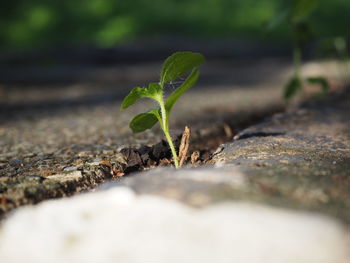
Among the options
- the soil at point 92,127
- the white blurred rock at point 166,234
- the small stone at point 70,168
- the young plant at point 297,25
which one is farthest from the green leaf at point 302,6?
the white blurred rock at point 166,234

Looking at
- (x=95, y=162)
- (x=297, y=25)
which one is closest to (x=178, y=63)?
(x=95, y=162)

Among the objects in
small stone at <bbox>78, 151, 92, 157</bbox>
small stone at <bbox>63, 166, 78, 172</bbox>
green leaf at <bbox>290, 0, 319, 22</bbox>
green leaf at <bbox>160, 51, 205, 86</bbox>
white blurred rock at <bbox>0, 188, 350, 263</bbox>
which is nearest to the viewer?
white blurred rock at <bbox>0, 188, 350, 263</bbox>

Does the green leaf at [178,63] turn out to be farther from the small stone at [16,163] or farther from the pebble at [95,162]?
the small stone at [16,163]

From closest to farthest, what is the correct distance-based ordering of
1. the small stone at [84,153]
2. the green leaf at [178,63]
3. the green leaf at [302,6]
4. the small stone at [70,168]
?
1. the green leaf at [178,63]
2. the small stone at [70,168]
3. the small stone at [84,153]
4. the green leaf at [302,6]

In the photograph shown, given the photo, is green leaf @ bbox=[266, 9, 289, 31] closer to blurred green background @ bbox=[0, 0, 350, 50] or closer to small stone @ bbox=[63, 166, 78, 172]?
small stone @ bbox=[63, 166, 78, 172]

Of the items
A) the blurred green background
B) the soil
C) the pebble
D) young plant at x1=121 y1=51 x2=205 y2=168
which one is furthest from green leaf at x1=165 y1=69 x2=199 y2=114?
the blurred green background

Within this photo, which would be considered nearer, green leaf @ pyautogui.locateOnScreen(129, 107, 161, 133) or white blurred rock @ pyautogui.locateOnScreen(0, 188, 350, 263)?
white blurred rock @ pyautogui.locateOnScreen(0, 188, 350, 263)

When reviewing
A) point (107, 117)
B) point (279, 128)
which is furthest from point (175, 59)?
point (107, 117)
